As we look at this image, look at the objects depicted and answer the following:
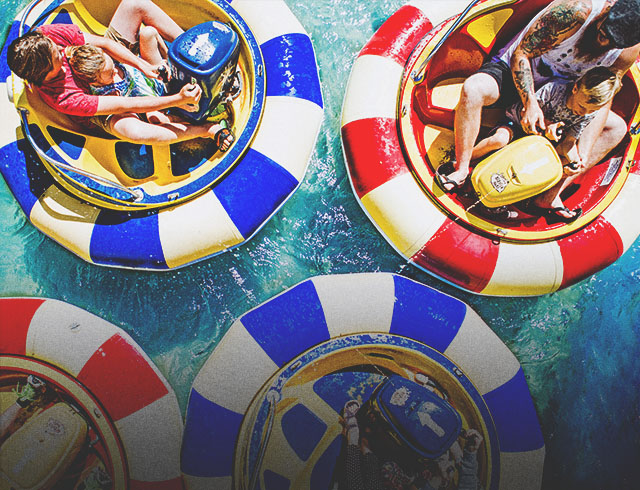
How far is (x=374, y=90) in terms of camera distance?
4.25 ft

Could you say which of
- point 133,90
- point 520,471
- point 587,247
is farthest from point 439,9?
point 520,471

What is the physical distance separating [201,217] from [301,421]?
67cm

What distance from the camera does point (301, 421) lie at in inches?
50.1

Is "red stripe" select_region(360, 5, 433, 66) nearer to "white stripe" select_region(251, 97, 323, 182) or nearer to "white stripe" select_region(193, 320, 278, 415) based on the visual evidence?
"white stripe" select_region(251, 97, 323, 182)

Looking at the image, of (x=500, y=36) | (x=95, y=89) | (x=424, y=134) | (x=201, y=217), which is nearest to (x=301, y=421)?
(x=201, y=217)

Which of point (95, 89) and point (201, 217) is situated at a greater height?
point (95, 89)

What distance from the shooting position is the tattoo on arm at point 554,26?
3.71 ft

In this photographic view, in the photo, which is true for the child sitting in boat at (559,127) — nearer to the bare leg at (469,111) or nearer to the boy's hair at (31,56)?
the bare leg at (469,111)

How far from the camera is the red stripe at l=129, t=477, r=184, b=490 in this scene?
1.18m

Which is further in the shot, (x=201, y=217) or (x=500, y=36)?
(x=500, y=36)

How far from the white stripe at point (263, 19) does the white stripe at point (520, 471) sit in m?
1.41

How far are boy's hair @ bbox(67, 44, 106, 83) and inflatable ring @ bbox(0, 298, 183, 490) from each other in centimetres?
68

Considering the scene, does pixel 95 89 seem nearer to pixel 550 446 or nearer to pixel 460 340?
pixel 460 340

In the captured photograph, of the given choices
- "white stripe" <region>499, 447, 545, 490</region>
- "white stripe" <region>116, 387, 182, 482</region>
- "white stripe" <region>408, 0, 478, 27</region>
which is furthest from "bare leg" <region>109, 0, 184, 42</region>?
"white stripe" <region>499, 447, 545, 490</region>
